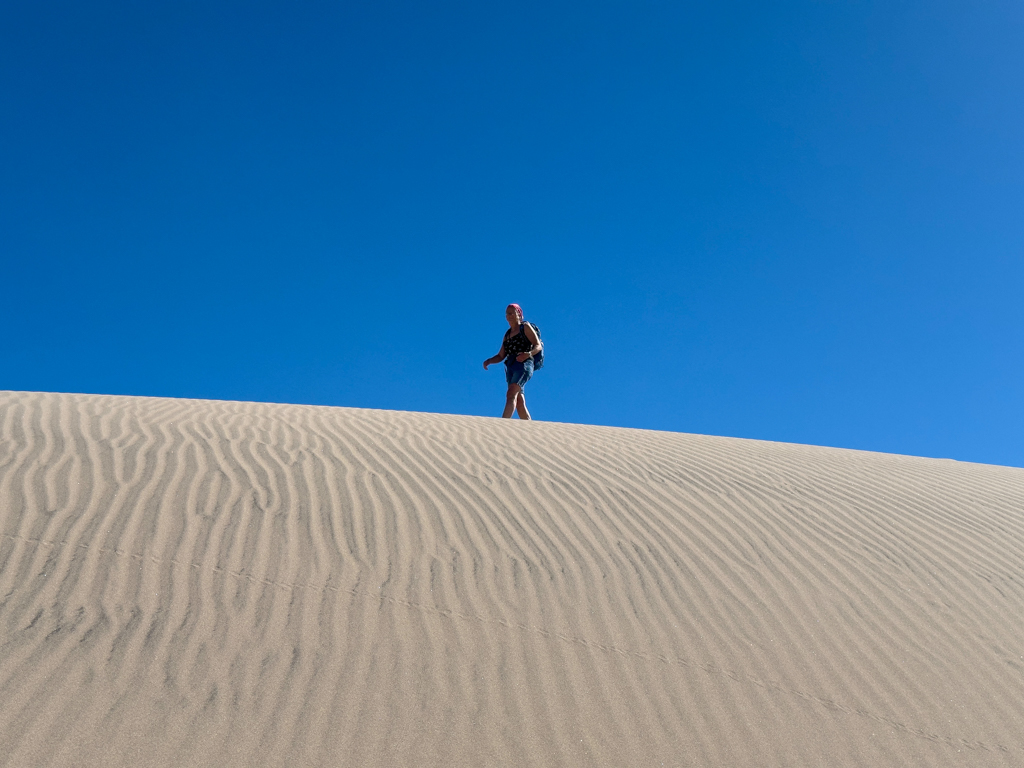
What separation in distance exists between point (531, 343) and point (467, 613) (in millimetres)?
6283

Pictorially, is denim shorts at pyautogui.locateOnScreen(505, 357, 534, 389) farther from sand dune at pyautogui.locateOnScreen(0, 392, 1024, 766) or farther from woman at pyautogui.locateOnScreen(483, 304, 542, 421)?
sand dune at pyautogui.locateOnScreen(0, 392, 1024, 766)

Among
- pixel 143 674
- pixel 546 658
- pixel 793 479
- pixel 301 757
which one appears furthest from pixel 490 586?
pixel 793 479

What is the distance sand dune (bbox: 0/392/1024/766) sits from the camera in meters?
2.89

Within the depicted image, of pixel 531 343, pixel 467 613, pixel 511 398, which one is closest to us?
pixel 467 613

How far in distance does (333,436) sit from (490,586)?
296cm

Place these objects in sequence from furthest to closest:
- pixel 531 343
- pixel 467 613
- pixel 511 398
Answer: pixel 511 398 < pixel 531 343 < pixel 467 613

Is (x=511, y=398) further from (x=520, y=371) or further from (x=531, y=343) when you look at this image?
(x=531, y=343)

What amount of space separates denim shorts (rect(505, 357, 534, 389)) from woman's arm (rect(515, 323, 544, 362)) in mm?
59

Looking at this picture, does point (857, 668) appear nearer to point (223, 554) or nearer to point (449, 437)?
point (223, 554)

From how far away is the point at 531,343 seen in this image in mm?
9641

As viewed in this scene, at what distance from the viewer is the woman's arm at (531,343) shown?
31.5 ft

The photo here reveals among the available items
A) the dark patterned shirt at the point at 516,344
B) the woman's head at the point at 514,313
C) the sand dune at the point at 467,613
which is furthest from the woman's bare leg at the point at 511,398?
the sand dune at the point at 467,613

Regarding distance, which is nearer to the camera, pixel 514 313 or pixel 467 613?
pixel 467 613

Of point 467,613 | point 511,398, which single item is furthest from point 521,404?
point 467,613
